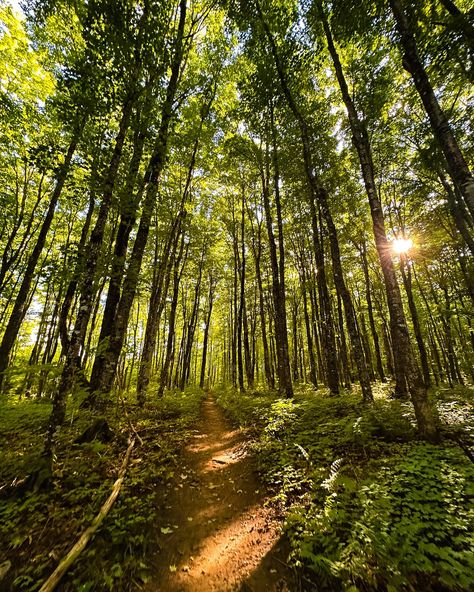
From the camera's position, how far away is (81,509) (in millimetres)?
4219

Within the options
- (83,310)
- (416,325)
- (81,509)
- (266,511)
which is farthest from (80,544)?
(416,325)

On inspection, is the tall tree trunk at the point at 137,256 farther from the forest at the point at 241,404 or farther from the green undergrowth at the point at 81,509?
the green undergrowth at the point at 81,509

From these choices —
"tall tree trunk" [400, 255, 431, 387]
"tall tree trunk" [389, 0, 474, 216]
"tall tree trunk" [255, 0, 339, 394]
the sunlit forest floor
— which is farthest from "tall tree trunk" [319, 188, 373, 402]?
"tall tree trunk" [400, 255, 431, 387]

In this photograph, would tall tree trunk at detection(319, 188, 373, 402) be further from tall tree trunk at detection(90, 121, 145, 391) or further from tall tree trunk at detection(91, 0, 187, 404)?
tall tree trunk at detection(90, 121, 145, 391)

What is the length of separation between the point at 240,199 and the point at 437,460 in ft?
65.7

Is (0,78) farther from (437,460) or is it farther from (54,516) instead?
(437,460)

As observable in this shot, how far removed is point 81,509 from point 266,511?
10.5ft

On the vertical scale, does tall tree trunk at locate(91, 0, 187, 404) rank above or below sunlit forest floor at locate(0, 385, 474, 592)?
above

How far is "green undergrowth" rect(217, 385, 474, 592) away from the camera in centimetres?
271

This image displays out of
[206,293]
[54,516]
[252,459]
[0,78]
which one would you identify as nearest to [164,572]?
[54,516]

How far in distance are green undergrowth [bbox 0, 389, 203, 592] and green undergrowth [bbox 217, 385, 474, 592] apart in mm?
2333

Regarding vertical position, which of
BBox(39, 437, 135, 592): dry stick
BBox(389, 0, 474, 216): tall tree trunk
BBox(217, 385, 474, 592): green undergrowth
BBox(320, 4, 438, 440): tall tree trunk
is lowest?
BBox(39, 437, 135, 592): dry stick

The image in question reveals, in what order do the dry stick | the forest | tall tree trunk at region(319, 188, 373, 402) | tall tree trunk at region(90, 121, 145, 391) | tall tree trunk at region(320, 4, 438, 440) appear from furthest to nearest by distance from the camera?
1. tall tree trunk at region(319, 188, 373, 402)
2. tall tree trunk at region(90, 121, 145, 391)
3. tall tree trunk at region(320, 4, 438, 440)
4. the forest
5. the dry stick

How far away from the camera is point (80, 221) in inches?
680
